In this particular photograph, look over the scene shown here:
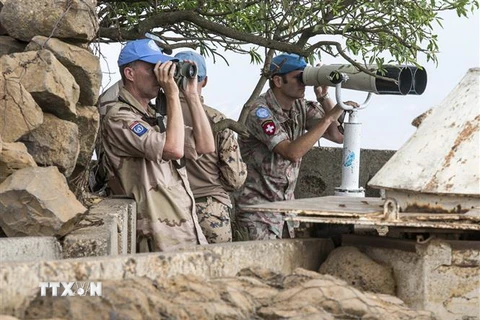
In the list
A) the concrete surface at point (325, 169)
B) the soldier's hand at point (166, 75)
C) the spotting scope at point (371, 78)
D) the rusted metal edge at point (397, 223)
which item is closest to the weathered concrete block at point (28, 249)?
the rusted metal edge at point (397, 223)

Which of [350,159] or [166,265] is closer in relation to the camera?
[166,265]

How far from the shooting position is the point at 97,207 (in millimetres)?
6438

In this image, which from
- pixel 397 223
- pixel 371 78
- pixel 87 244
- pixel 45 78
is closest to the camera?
pixel 397 223

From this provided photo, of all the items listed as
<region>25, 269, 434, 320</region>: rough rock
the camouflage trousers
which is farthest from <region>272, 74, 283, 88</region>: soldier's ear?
<region>25, 269, 434, 320</region>: rough rock

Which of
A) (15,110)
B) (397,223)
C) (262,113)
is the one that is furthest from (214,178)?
(397,223)

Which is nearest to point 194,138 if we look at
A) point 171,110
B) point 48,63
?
point 171,110

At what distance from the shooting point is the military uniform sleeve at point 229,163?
7.22 meters

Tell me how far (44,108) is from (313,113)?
254 cm

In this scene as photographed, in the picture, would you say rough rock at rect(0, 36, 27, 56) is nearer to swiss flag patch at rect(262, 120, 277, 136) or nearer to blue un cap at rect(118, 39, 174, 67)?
blue un cap at rect(118, 39, 174, 67)

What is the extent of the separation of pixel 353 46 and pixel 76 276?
4.07m

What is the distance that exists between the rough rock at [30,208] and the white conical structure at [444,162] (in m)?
1.41

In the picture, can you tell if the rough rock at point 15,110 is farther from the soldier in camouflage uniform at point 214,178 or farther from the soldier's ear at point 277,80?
the soldier's ear at point 277,80

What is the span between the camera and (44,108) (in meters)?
6.23

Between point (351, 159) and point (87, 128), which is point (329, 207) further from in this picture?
point (351, 159)
